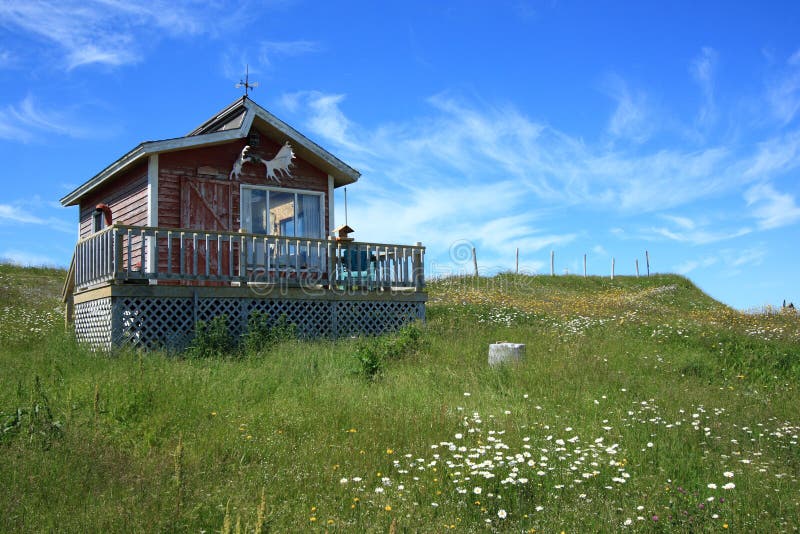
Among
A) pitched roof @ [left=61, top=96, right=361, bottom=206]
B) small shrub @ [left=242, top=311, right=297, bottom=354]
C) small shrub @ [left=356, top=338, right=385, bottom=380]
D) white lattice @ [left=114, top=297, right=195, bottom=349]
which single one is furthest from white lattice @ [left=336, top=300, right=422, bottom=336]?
small shrub @ [left=356, top=338, right=385, bottom=380]

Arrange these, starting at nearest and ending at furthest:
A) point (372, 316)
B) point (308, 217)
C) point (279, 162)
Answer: point (372, 316) → point (279, 162) → point (308, 217)

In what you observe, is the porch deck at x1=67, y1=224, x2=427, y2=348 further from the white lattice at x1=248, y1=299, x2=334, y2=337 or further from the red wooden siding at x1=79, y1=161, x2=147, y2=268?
the red wooden siding at x1=79, y1=161, x2=147, y2=268

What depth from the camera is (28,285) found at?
26.7 meters

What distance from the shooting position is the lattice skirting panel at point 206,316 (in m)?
13.5

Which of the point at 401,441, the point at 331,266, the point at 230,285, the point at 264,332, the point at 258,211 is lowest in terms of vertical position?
the point at 401,441

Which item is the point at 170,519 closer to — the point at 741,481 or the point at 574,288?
the point at 741,481

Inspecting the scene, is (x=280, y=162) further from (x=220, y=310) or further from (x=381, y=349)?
(x=381, y=349)

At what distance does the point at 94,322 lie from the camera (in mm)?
→ 14469

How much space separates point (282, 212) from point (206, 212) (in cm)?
209

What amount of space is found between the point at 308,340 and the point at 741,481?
33.3 ft

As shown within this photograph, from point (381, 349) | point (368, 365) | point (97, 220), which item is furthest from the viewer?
point (97, 220)

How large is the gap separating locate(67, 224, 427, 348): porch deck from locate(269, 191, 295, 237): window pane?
1119mm

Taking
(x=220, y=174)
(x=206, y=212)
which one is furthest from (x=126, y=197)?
(x=220, y=174)

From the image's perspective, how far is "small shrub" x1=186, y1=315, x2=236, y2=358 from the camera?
13.3m
